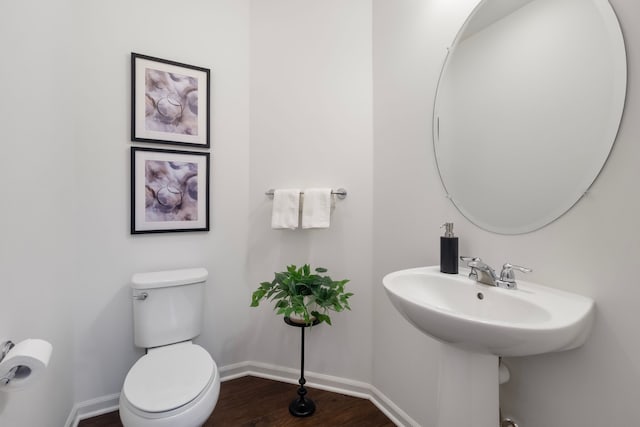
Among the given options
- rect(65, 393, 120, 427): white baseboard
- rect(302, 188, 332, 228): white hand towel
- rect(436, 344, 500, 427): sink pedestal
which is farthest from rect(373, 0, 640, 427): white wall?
rect(65, 393, 120, 427): white baseboard

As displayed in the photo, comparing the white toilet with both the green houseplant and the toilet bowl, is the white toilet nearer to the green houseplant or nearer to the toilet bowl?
the toilet bowl

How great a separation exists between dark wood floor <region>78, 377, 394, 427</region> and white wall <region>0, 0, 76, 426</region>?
2.05 feet

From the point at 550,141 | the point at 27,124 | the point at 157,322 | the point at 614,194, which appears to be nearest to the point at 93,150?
the point at 27,124

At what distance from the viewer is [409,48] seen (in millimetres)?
1453

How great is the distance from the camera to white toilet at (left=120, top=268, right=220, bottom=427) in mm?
1027

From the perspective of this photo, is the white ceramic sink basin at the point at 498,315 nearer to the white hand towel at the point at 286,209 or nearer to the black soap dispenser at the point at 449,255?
the black soap dispenser at the point at 449,255

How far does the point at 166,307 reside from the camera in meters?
1.51

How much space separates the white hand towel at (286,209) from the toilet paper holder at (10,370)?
1134 millimetres

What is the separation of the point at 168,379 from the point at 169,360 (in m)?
0.14

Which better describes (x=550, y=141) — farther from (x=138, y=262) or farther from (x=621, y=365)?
(x=138, y=262)

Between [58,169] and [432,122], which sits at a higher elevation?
[432,122]

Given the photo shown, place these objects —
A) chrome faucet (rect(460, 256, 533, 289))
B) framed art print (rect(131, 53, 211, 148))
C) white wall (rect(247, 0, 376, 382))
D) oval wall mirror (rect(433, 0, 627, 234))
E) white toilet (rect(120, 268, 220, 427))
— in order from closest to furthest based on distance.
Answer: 1. oval wall mirror (rect(433, 0, 627, 234))
2. chrome faucet (rect(460, 256, 533, 289))
3. white toilet (rect(120, 268, 220, 427))
4. framed art print (rect(131, 53, 211, 148))
5. white wall (rect(247, 0, 376, 382))

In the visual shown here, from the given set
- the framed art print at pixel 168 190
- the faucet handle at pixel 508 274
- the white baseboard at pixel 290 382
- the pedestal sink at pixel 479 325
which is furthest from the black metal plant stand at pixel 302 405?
the faucet handle at pixel 508 274

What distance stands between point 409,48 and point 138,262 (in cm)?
188
